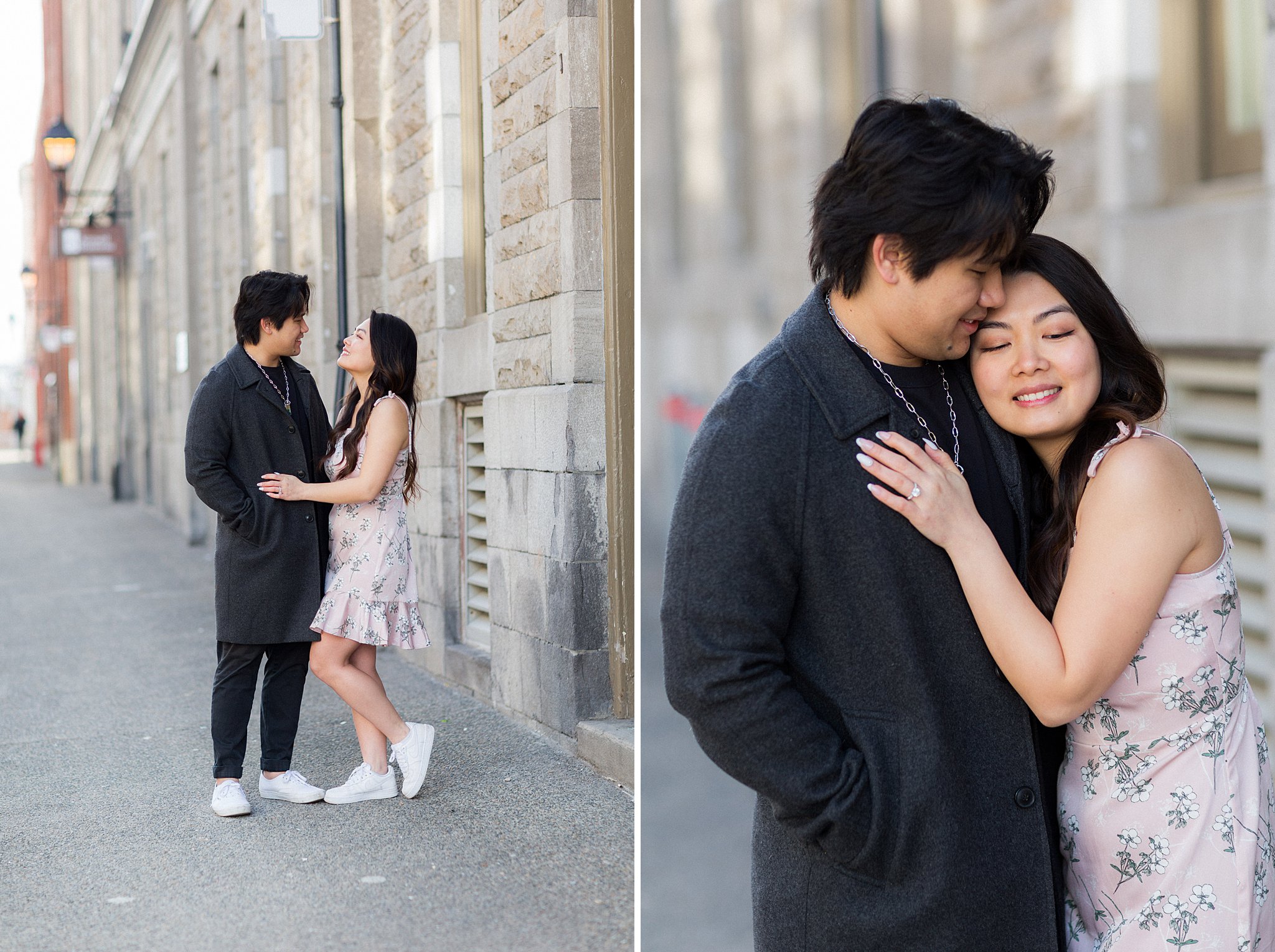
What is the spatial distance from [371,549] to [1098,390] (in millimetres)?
3510

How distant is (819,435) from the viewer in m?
2.31

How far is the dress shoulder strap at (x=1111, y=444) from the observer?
2.44m

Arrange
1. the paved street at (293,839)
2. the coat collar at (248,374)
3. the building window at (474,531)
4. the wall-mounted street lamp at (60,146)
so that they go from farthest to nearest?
the wall-mounted street lamp at (60,146) < the building window at (474,531) < the coat collar at (248,374) < the paved street at (293,839)

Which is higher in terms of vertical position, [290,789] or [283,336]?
[283,336]

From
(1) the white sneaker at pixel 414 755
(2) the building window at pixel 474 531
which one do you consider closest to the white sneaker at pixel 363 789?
(1) the white sneaker at pixel 414 755

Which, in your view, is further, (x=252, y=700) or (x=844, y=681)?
(x=252, y=700)

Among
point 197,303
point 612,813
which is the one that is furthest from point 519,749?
point 197,303

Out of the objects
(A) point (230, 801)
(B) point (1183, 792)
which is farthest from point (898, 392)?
(A) point (230, 801)

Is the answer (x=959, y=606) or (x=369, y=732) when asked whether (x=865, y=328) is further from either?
(x=369, y=732)

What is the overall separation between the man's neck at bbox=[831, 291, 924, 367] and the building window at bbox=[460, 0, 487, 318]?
209 inches

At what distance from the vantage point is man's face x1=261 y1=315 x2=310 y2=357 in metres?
5.55

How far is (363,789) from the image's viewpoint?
218 inches

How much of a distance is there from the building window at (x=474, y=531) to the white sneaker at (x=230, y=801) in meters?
2.33

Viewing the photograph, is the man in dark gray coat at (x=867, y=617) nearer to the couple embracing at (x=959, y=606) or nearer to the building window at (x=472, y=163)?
the couple embracing at (x=959, y=606)
